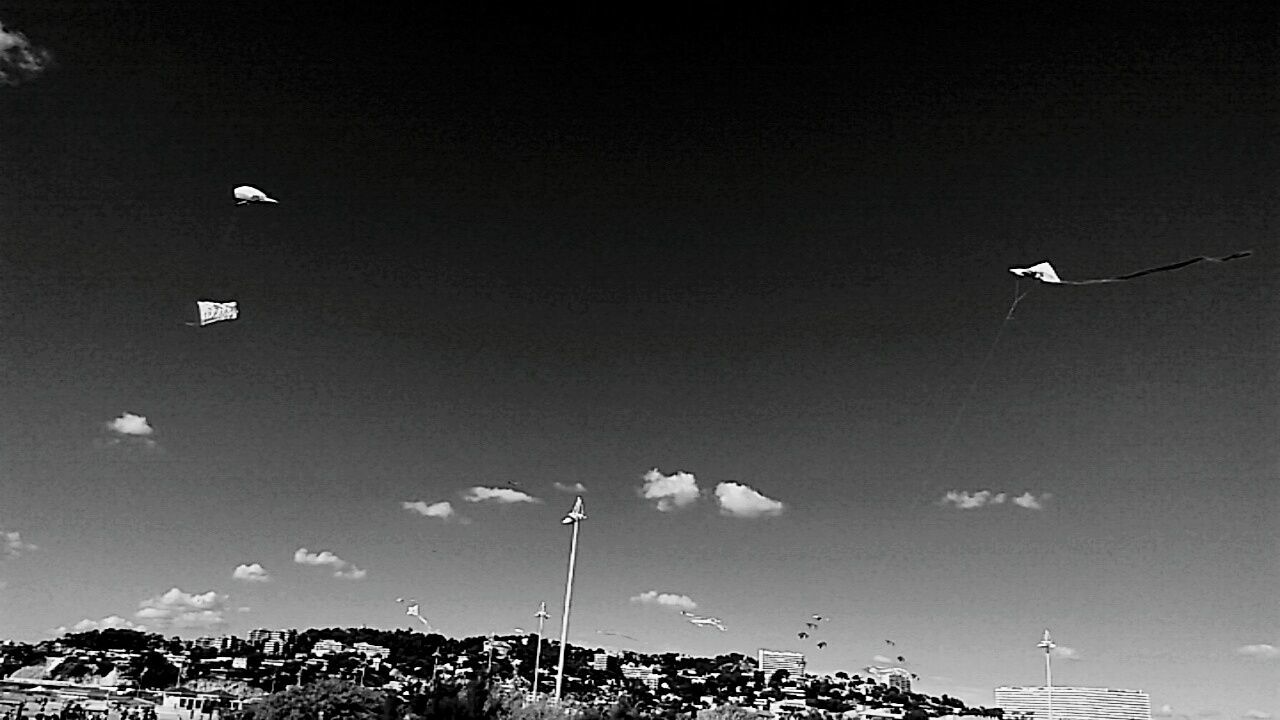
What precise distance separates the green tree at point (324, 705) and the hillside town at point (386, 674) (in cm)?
3163

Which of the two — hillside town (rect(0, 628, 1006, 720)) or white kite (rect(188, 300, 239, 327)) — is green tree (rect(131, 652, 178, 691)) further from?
white kite (rect(188, 300, 239, 327))

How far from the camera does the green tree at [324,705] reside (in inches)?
1293

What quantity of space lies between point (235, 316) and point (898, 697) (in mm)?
152949

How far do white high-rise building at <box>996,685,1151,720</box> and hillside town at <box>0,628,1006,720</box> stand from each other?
64.0 ft

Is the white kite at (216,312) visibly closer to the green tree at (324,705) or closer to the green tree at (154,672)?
the green tree at (324,705)

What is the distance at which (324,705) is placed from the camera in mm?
32906

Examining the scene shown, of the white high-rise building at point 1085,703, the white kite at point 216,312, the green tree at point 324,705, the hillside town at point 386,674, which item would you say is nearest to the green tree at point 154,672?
the hillside town at point 386,674

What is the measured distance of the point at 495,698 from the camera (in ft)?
103

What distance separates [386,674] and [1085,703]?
5042 inches

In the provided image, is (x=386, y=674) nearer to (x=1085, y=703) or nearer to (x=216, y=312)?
(x=216, y=312)

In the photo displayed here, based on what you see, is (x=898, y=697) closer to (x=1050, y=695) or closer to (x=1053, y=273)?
(x=1050, y=695)

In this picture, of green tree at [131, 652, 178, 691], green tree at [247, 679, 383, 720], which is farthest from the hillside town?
green tree at [247, 679, 383, 720]

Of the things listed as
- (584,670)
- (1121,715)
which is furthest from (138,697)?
(1121,715)

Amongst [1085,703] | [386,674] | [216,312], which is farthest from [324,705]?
[1085,703]
